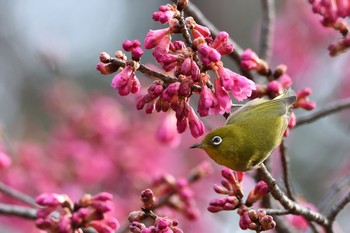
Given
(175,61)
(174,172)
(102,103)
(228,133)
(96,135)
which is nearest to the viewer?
(175,61)

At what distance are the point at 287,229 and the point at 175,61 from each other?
4.63ft

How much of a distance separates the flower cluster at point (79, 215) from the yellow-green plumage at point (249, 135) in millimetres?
699

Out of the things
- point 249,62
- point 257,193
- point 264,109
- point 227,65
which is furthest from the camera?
point 227,65

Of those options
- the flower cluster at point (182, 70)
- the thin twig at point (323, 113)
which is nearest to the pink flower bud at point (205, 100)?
the flower cluster at point (182, 70)

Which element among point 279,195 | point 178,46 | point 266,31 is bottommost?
point 279,195

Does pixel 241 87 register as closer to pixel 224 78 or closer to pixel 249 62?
pixel 224 78

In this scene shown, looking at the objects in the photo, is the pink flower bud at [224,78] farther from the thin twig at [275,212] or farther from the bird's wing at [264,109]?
the thin twig at [275,212]

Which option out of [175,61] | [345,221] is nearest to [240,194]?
[175,61]

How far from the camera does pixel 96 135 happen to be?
20.4ft

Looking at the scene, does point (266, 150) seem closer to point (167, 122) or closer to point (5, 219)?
point (167, 122)

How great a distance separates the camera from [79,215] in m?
3.03

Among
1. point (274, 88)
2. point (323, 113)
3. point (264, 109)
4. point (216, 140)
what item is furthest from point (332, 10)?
point (216, 140)

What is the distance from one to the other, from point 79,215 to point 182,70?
1.01 metres

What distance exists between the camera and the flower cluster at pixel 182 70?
2404 millimetres
